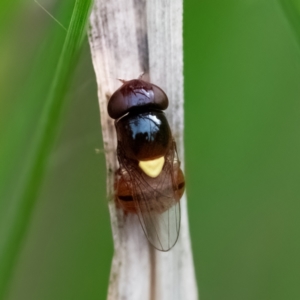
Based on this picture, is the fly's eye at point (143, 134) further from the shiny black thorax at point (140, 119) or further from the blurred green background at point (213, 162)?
the blurred green background at point (213, 162)

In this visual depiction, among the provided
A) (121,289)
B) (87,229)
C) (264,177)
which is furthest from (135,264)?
(264,177)

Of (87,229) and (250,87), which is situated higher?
(250,87)

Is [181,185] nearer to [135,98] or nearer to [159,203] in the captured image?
[159,203]

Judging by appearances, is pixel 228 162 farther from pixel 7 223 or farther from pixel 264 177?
pixel 7 223

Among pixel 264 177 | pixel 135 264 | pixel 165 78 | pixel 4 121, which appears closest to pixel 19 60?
pixel 4 121

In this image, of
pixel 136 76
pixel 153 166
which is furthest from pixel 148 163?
pixel 136 76

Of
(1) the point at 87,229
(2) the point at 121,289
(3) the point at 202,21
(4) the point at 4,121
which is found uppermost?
(3) the point at 202,21

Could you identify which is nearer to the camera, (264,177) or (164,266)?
(164,266)
